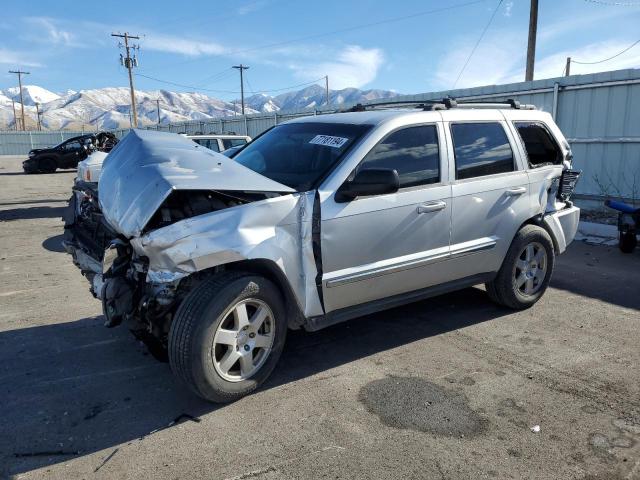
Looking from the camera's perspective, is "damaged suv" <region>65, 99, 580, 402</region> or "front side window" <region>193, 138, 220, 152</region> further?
"front side window" <region>193, 138, 220, 152</region>

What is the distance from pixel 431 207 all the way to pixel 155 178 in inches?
83.1

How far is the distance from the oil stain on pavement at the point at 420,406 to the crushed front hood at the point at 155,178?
152 centimetres

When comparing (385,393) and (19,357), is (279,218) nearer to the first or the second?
(385,393)

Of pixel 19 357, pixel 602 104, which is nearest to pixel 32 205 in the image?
pixel 19 357

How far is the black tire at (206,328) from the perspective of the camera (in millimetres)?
3059

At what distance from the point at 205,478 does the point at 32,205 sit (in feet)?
41.7

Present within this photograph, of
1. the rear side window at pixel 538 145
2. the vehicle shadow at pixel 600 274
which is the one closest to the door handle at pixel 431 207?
the rear side window at pixel 538 145

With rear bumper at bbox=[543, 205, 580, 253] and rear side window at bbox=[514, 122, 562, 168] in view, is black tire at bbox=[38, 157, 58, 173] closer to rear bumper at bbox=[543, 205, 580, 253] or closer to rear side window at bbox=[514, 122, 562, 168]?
rear side window at bbox=[514, 122, 562, 168]

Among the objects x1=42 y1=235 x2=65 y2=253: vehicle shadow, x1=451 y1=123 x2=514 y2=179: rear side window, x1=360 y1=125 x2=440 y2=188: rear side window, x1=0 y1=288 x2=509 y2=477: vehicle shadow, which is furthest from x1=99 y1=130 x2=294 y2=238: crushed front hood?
x1=42 y1=235 x2=65 y2=253: vehicle shadow

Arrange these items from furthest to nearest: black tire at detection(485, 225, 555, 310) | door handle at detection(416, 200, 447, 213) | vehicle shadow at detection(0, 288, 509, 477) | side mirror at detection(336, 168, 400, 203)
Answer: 1. black tire at detection(485, 225, 555, 310)
2. door handle at detection(416, 200, 447, 213)
3. side mirror at detection(336, 168, 400, 203)
4. vehicle shadow at detection(0, 288, 509, 477)

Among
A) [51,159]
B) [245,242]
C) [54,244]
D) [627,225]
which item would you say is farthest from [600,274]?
[51,159]

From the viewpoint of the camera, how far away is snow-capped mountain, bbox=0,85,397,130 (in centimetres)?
11719

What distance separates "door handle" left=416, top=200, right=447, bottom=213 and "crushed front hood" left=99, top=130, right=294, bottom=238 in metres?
1.15

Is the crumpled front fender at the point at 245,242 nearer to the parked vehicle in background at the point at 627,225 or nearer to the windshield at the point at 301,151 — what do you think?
the windshield at the point at 301,151
